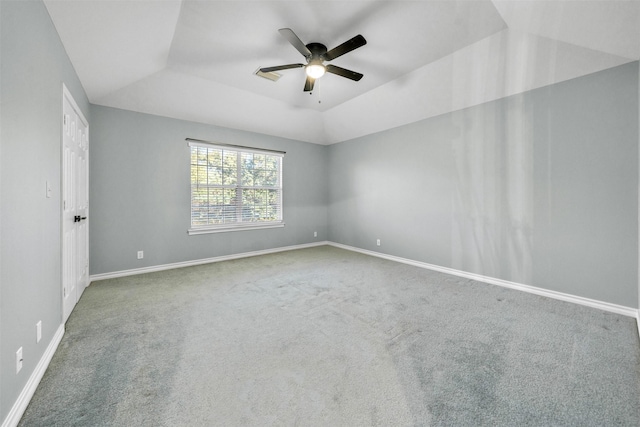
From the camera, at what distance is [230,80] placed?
3.89m

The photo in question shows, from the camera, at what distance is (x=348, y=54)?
3.19 m

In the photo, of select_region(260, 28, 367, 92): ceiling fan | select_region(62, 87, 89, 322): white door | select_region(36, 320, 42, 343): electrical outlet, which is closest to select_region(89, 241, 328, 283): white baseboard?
select_region(62, 87, 89, 322): white door

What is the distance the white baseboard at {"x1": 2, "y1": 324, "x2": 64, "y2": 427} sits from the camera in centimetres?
132

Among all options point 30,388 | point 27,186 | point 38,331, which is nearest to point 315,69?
point 27,186

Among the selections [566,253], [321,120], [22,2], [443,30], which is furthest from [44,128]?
[566,253]

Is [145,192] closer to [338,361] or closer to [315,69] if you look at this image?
[315,69]

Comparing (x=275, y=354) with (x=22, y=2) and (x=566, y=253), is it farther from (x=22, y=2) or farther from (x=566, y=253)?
(x=566, y=253)

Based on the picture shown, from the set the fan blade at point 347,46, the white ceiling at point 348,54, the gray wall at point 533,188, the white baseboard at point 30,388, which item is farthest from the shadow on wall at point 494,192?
the white baseboard at point 30,388

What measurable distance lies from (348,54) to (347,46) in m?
0.77

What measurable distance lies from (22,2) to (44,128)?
0.74 meters

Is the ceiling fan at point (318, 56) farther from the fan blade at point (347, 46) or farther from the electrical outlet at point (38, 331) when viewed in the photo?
the electrical outlet at point (38, 331)

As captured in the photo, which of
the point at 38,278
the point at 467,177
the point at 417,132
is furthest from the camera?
the point at 417,132

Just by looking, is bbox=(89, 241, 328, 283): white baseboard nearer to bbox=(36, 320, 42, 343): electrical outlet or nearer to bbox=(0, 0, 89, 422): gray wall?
bbox=(0, 0, 89, 422): gray wall

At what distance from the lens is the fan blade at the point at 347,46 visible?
2.38m
